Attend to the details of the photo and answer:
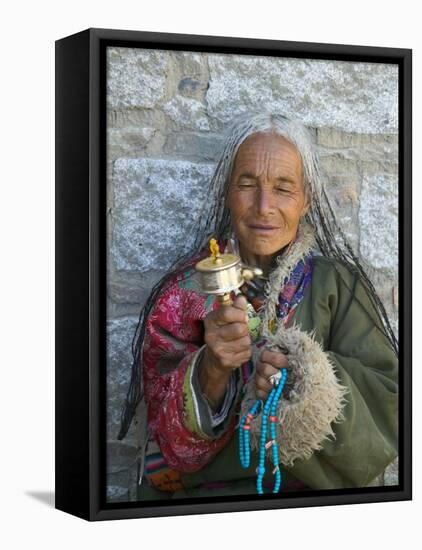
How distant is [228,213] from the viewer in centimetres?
551

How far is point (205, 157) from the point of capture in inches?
217

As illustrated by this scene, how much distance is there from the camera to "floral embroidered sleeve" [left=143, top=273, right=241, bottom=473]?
→ 537 centimetres

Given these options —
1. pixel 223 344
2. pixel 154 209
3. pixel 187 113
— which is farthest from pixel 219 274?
pixel 187 113

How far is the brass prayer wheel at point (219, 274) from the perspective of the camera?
17.2ft

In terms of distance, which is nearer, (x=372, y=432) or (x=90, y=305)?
(x=90, y=305)

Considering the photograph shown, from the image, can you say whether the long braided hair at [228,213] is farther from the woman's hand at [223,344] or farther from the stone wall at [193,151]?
the woman's hand at [223,344]

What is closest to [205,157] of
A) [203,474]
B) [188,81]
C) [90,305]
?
[188,81]

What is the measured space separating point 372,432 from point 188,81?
51.6 inches

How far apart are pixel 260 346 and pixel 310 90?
0.88m

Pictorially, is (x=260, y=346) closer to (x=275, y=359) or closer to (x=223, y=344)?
(x=275, y=359)

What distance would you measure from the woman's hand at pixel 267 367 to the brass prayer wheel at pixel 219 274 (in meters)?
0.25

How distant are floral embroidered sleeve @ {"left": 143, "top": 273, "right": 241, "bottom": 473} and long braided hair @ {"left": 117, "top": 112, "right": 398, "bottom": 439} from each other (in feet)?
0.10

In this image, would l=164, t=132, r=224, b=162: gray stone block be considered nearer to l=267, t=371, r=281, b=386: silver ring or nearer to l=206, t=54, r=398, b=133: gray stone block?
l=206, t=54, r=398, b=133: gray stone block

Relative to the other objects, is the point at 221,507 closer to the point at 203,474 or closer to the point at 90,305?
Result: the point at 203,474
